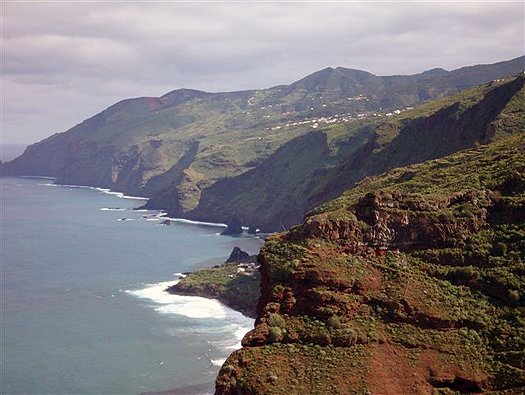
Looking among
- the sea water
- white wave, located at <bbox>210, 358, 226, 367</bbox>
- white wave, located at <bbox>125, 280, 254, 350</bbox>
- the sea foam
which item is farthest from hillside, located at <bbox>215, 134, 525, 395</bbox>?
white wave, located at <bbox>125, 280, 254, 350</bbox>

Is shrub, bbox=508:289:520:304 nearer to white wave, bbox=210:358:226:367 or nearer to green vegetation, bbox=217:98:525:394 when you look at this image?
green vegetation, bbox=217:98:525:394

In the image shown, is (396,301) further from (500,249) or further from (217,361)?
(217,361)

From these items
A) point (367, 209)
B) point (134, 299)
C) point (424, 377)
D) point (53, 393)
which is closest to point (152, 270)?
point (134, 299)

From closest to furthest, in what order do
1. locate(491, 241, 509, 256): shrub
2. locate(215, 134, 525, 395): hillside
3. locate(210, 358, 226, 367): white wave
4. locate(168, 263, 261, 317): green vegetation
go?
locate(215, 134, 525, 395): hillside, locate(491, 241, 509, 256): shrub, locate(210, 358, 226, 367): white wave, locate(168, 263, 261, 317): green vegetation

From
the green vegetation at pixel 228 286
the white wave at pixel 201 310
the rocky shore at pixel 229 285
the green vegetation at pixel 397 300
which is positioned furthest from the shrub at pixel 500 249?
the green vegetation at pixel 228 286

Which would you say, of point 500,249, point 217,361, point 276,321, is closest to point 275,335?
point 276,321

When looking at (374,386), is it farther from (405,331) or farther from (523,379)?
(523,379)

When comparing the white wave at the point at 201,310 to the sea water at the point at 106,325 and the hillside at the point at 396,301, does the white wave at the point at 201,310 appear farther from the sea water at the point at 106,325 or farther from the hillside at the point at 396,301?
the hillside at the point at 396,301

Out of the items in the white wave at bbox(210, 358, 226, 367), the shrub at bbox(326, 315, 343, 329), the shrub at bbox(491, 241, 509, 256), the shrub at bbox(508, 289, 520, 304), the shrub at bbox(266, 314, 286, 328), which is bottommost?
the white wave at bbox(210, 358, 226, 367)
